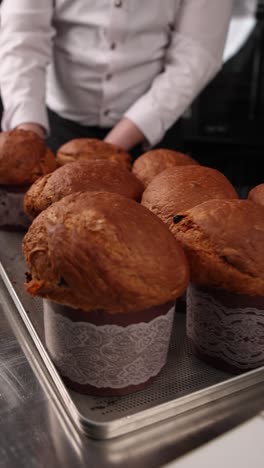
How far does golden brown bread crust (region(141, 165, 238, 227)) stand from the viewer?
2.58 feet

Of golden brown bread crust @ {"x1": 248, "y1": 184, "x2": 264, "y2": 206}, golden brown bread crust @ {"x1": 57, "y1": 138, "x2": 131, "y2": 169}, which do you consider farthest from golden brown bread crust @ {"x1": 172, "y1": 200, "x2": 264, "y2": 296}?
golden brown bread crust @ {"x1": 57, "y1": 138, "x2": 131, "y2": 169}

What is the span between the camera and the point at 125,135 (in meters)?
1.54

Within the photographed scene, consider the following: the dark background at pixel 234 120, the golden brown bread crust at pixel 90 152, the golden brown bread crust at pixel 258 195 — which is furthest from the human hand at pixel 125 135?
the dark background at pixel 234 120

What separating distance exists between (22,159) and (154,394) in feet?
2.21

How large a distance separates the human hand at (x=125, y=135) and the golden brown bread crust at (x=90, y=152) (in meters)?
0.31

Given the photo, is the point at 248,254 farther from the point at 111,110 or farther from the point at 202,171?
the point at 111,110

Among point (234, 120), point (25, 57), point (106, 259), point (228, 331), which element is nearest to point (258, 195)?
point (228, 331)

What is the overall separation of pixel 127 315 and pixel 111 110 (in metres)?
1.23

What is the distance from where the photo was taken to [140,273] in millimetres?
584

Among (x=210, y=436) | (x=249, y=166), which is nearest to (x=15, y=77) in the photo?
(x=210, y=436)

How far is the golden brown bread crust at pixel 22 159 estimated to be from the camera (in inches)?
44.0

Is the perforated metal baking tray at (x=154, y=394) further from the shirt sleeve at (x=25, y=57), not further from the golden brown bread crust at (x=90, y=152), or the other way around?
the shirt sleeve at (x=25, y=57)

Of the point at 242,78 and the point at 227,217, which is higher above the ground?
the point at 227,217

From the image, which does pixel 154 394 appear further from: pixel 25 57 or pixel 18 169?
pixel 25 57
